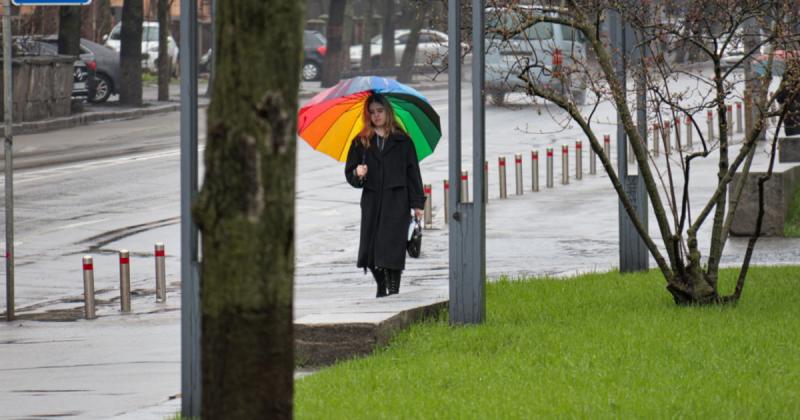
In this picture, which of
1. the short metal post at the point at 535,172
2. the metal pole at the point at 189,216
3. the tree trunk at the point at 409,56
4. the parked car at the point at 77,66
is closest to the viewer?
the metal pole at the point at 189,216

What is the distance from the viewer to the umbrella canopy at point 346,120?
486 inches

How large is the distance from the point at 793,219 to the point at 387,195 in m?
7.03

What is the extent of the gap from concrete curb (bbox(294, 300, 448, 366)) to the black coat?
1.88 meters

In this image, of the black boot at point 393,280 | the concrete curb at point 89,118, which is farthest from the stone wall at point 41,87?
the black boot at point 393,280

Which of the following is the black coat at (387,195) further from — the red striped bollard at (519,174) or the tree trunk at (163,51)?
the tree trunk at (163,51)

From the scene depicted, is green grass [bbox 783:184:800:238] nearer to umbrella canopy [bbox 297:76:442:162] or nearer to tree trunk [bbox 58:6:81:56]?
umbrella canopy [bbox 297:76:442:162]

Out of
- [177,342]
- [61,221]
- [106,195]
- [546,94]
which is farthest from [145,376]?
[106,195]

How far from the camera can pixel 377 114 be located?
1163 centimetres

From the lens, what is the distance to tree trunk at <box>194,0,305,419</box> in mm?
4551

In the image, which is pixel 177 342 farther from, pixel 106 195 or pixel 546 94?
pixel 106 195

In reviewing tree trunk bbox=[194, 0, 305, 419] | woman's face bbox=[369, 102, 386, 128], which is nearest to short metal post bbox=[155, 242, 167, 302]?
woman's face bbox=[369, 102, 386, 128]

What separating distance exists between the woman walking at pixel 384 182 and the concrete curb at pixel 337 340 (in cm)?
189

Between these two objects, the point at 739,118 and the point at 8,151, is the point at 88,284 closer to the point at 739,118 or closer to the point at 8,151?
the point at 8,151

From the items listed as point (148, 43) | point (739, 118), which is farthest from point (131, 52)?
point (148, 43)
